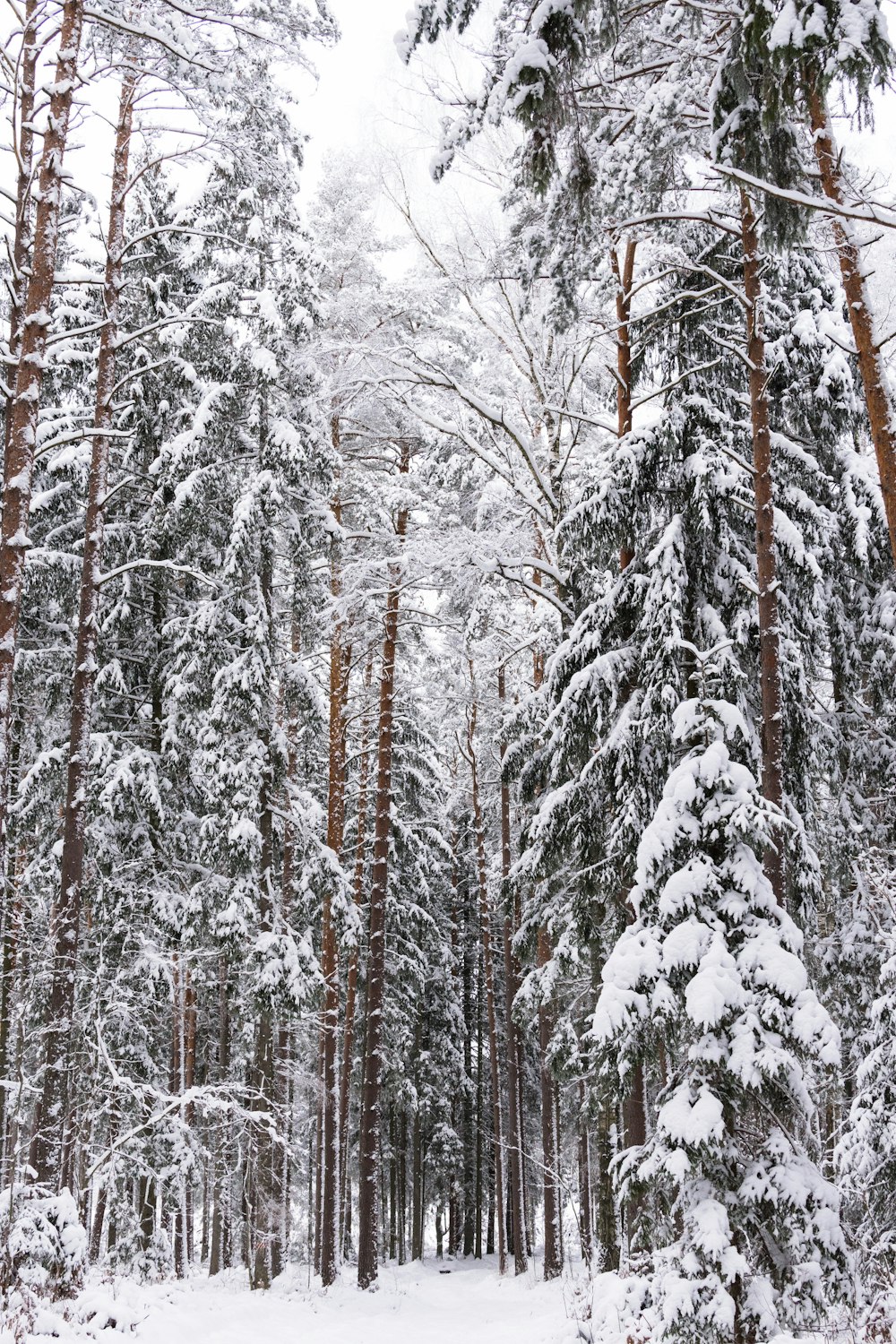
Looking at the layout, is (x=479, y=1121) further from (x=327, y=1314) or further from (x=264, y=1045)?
(x=264, y=1045)

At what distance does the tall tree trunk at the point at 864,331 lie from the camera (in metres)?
7.21

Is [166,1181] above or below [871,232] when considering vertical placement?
below

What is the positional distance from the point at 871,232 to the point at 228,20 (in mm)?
10026

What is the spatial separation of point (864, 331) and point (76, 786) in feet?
27.4

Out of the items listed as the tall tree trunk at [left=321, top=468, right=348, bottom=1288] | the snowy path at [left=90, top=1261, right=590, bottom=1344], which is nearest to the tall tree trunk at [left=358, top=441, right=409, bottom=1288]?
the tall tree trunk at [left=321, top=468, right=348, bottom=1288]

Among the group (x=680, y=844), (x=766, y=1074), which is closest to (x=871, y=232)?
(x=680, y=844)

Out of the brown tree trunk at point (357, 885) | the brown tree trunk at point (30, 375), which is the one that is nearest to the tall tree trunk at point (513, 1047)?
the brown tree trunk at point (357, 885)

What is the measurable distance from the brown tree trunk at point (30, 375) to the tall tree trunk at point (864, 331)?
6.48 metres

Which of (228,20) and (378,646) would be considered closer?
(228,20)

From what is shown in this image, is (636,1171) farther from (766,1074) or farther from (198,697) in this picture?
(198,697)

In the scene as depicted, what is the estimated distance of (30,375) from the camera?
316 inches

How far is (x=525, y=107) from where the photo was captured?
18.9 ft

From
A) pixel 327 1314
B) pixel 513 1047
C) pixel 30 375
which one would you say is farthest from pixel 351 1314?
pixel 30 375

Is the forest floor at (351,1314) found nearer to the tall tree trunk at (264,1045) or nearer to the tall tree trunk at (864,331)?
the tall tree trunk at (264,1045)
